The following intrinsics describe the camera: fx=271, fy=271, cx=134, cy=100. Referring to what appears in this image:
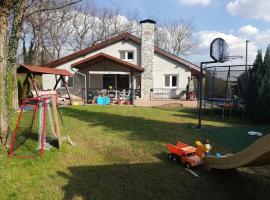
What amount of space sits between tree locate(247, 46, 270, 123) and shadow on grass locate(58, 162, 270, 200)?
23.0 feet

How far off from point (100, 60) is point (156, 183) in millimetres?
18726

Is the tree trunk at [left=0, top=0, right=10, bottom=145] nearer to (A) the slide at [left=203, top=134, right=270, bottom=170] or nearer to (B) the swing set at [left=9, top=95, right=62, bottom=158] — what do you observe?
(B) the swing set at [left=9, top=95, right=62, bottom=158]

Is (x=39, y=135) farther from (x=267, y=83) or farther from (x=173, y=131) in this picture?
(x=267, y=83)

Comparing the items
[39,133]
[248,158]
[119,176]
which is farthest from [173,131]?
[248,158]

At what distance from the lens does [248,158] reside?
4039 mm

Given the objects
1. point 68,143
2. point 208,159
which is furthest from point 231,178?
point 68,143

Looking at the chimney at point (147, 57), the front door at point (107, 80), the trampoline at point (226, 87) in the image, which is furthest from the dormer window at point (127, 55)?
the trampoline at point (226, 87)

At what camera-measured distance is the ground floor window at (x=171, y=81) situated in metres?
24.6

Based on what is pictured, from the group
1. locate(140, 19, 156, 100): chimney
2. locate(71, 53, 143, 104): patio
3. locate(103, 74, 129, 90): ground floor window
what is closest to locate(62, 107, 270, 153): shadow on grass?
locate(71, 53, 143, 104): patio

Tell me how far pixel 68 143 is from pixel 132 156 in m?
1.92

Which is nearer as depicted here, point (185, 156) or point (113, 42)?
point (185, 156)

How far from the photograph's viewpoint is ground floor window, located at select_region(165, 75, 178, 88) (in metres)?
24.6

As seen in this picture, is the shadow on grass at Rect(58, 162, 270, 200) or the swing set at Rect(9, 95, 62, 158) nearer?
the shadow on grass at Rect(58, 162, 270, 200)

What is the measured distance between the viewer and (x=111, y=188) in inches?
184
